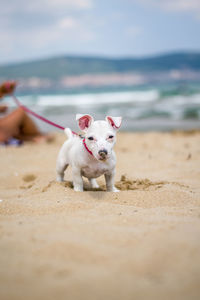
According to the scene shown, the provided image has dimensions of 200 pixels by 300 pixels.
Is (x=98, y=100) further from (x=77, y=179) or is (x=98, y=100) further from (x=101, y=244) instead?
(x=101, y=244)

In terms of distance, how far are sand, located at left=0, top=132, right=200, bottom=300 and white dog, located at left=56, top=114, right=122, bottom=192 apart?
0.24 m

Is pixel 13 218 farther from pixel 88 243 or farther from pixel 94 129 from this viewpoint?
pixel 94 129

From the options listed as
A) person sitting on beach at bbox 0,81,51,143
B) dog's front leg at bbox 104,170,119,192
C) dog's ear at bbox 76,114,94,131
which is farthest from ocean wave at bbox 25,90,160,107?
dog's ear at bbox 76,114,94,131

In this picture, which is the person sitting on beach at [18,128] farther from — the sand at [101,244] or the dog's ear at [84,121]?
the dog's ear at [84,121]

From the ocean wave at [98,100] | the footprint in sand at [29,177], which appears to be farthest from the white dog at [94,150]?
the ocean wave at [98,100]

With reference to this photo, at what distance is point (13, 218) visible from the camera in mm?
2521

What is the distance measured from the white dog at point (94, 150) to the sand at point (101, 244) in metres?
0.24

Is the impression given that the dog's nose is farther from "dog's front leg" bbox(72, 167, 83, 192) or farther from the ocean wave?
the ocean wave

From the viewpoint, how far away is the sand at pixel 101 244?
1.44 meters

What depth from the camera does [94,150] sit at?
114 inches

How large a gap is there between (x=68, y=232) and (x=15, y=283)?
63 centimetres

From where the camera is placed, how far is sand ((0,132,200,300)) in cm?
144

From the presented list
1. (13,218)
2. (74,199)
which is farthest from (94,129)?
(13,218)

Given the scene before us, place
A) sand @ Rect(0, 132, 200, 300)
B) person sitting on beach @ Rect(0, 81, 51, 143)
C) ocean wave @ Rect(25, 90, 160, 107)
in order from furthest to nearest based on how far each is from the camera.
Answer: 1. ocean wave @ Rect(25, 90, 160, 107)
2. person sitting on beach @ Rect(0, 81, 51, 143)
3. sand @ Rect(0, 132, 200, 300)
